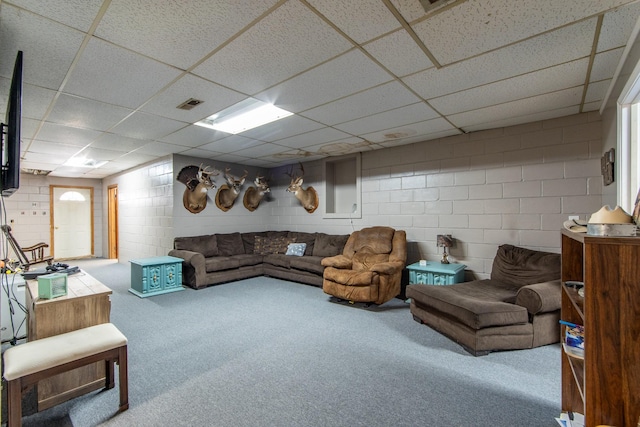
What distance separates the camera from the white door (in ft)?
27.5

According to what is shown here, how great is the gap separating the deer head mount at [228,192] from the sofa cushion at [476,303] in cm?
416

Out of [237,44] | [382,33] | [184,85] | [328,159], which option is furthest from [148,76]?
[328,159]

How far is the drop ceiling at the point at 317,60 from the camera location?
1.67 m

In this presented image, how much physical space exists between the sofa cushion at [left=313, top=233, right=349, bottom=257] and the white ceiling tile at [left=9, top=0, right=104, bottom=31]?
4344 mm

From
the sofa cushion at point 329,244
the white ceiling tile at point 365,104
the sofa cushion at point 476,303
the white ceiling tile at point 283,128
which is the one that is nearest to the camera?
the sofa cushion at point 476,303

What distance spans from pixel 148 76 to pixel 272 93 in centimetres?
103

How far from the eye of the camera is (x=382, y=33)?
1877mm

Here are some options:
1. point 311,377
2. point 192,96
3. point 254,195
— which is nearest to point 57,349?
point 311,377

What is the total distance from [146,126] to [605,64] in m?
4.66

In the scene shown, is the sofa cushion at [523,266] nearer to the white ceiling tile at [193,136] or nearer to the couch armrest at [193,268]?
the white ceiling tile at [193,136]

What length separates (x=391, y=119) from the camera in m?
3.57

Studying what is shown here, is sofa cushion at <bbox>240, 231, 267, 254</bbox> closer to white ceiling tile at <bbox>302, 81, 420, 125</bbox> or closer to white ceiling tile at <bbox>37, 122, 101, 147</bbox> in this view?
white ceiling tile at <bbox>37, 122, 101, 147</bbox>

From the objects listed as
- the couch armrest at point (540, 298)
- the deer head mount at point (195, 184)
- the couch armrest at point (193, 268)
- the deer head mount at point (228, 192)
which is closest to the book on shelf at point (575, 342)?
the couch armrest at point (540, 298)

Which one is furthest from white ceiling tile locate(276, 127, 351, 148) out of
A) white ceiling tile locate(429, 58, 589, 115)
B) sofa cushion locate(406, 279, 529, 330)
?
sofa cushion locate(406, 279, 529, 330)
